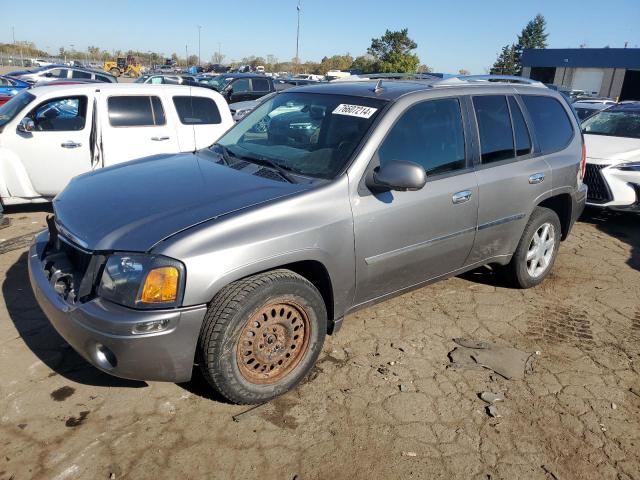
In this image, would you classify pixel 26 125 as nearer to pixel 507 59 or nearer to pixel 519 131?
pixel 519 131

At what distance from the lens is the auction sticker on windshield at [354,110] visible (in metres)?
3.38

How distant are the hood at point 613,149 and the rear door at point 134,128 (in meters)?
5.78

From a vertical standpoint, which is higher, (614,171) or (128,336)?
(614,171)

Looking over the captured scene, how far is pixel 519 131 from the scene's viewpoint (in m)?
4.19

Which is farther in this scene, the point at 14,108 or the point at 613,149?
the point at 613,149

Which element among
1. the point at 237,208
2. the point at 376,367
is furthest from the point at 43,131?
the point at 376,367

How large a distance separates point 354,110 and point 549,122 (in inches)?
83.0

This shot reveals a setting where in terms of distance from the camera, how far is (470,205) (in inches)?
146

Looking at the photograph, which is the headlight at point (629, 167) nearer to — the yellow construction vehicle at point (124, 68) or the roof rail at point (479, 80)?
the roof rail at point (479, 80)

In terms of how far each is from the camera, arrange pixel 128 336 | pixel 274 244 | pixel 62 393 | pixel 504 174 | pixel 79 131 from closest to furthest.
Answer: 1. pixel 128 336
2. pixel 274 244
3. pixel 62 393
4. pixel 504 174
5. pixel 79 131

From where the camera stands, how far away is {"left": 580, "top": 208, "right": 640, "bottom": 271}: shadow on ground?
6152 millimetres

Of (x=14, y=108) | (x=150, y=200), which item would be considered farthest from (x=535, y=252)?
(x=14, y=108)

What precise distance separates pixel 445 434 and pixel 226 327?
1.35 m

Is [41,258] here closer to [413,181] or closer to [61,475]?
[61,475]
